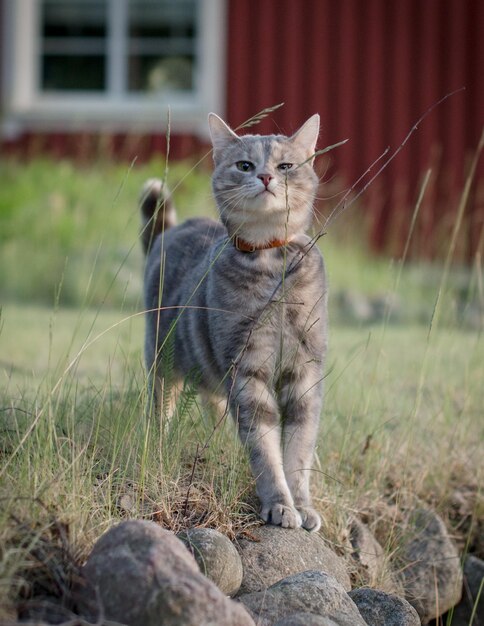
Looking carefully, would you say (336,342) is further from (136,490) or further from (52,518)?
(52,518)

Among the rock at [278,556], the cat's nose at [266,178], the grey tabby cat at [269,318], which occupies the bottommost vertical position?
the rock at [278,556]

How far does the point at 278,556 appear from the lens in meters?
2.44

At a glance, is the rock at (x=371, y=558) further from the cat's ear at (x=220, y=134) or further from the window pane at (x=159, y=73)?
the window pane at (x=159, y=73)

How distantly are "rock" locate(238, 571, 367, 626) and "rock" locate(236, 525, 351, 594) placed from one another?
16 centimetres

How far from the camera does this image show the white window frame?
30.2 feet

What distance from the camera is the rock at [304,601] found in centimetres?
212

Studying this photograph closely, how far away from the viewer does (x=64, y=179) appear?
7512 millimetres

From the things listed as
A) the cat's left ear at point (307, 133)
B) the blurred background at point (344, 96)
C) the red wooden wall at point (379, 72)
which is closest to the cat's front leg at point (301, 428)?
the cat's left ear at point (307, 133)

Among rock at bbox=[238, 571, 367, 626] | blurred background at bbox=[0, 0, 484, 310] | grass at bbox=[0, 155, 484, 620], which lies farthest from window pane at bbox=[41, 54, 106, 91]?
rock at bbox=[238, 571, 367, 626]

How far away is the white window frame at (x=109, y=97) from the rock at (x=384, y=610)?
7.14 metres

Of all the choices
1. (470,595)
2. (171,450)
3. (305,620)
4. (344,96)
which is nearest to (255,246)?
(171,450)

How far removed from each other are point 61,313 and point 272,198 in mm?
3882

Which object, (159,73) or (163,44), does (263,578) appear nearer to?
(159,73)

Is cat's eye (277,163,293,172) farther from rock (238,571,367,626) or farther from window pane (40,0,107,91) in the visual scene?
window pane (40,0,107,91)
